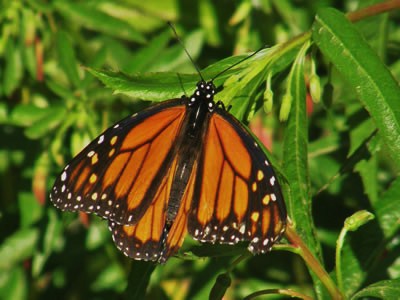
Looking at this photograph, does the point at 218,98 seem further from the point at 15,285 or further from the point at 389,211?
the point at 15,285

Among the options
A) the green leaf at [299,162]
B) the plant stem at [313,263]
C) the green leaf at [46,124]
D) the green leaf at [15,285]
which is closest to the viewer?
the plant stem at [313,263]

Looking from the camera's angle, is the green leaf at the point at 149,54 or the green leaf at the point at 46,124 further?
the green leaf at the point at 149,54

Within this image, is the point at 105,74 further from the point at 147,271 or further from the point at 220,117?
the point at 147,271

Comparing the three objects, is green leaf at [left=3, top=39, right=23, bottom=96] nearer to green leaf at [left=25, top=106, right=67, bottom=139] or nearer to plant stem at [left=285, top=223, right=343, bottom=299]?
green leaf at [left=25, top=106, right=67, bottom=139]

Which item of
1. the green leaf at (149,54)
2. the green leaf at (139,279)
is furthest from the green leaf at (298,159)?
the green leaf at (149,54)

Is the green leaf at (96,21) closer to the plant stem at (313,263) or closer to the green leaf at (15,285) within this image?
the green leaf at (15,285)

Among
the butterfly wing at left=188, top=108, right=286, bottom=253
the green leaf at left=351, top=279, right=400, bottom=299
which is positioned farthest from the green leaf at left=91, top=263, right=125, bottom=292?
the green leaf at left=351, top=279, right=400, bottom=299

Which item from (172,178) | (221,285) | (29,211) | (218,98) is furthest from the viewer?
(29,211)

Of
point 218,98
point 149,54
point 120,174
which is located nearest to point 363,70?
point 218,98
